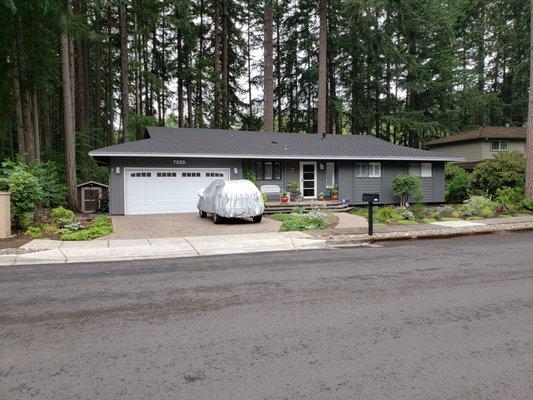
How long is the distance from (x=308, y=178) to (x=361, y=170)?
127 inches

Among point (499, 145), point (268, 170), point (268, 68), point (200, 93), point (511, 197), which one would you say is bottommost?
point (511, 197)

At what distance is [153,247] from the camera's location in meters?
10.0

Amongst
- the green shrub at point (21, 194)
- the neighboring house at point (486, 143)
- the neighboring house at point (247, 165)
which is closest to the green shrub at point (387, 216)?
the neighboring house at point (247, 165)

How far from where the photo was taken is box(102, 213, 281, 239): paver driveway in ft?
40.2

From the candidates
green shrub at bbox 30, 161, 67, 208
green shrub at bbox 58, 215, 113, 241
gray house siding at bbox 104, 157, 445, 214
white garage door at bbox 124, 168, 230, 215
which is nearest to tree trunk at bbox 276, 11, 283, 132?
gray house siding at bbox 104, 157, 445, 214

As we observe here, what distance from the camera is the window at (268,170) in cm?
2072

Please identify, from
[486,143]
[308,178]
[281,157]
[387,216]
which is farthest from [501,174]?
[281,157]

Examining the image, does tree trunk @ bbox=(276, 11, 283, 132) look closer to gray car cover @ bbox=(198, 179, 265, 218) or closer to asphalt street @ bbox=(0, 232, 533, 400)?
gray car cover @ bbox=(198, 179, 265, 218)

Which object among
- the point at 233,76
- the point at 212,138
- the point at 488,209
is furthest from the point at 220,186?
the point at 233,76

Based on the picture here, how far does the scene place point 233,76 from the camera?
37188 millimetres

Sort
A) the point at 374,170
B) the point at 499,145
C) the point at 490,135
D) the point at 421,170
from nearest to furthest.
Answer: the point at 374,170
the point at 421,170
the point at 490,135
the point at 499,145

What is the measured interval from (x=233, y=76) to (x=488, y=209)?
2761 centimetres

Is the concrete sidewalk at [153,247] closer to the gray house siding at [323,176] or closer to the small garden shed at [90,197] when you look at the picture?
the gray house siding at [323,176]

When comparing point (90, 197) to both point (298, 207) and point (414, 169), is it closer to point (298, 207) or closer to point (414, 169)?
point (298, 207)
